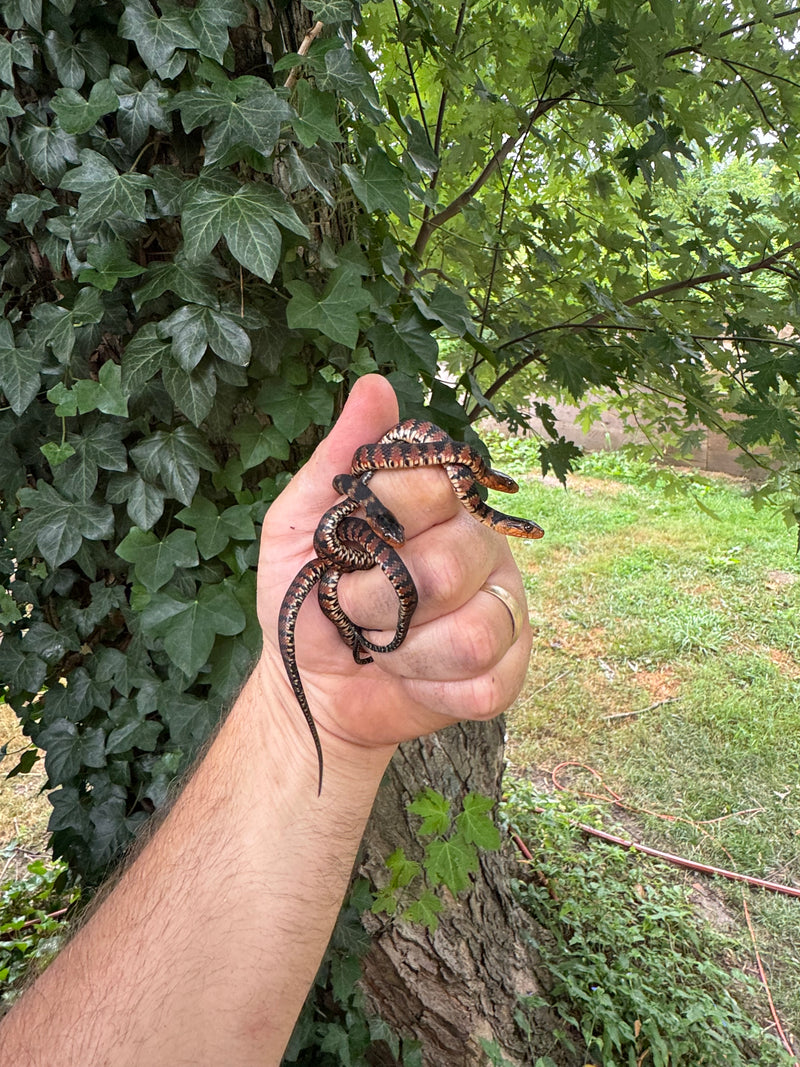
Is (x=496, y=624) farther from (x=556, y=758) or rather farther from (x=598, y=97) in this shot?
(x=556, y=758)

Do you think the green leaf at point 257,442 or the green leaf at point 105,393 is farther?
the green leaf at point 257,442

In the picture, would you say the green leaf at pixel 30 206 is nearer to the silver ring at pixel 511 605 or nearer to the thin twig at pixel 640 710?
the silver ring at pixel 511 605

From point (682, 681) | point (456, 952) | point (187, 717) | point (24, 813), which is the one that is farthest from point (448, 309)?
point (682, 681)

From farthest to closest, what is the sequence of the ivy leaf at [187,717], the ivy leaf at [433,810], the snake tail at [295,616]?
the ivy leaf at [433,810] < the ivy leaf at [187,717] < the snake tail at [295,616]

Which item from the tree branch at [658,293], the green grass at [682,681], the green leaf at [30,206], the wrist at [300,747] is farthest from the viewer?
the green grass at [682,681]

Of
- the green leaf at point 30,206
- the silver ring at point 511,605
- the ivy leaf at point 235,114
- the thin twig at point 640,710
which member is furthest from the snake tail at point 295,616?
the thin twig at point 640,710

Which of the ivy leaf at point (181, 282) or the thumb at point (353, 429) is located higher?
the ivy leaf at point (181, 282)

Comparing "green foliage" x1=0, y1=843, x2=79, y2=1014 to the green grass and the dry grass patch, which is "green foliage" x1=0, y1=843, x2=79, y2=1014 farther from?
the green grass
